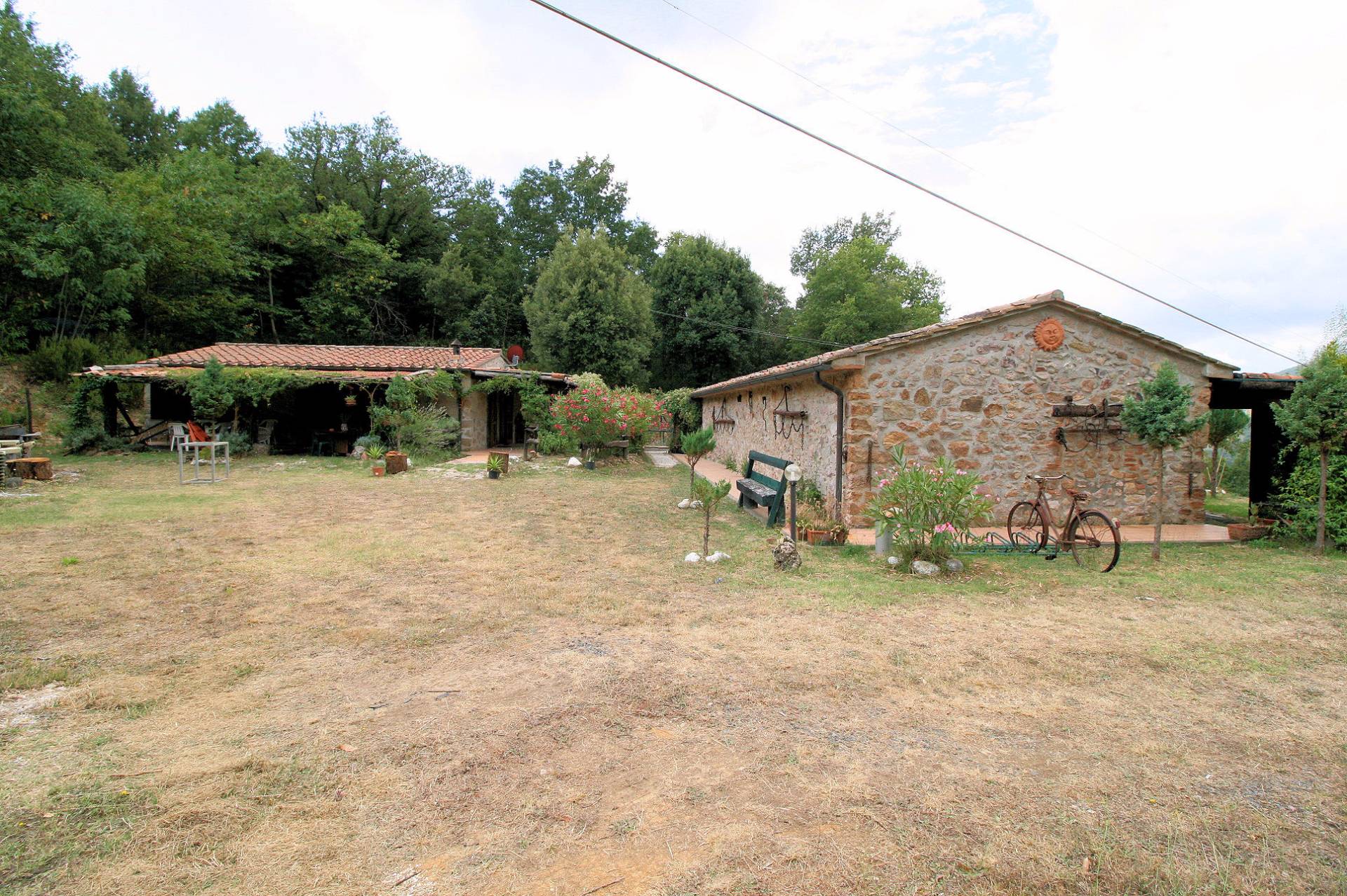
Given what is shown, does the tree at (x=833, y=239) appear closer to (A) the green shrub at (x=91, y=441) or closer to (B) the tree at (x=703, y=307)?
(B) the tree at (x=703, y=307)

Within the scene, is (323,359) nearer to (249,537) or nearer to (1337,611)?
(249,537)

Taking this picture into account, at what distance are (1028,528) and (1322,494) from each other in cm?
359

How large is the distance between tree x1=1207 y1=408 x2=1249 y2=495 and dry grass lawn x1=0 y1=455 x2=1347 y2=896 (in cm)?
627

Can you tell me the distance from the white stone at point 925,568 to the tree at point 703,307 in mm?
23895

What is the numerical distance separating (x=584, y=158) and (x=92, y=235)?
2316cm

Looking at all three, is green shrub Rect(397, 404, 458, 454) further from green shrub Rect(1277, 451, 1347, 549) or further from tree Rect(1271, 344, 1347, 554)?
green shrub Rect(1277, 451, 1347, 549)

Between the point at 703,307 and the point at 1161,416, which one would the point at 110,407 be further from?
the point at 1161,416

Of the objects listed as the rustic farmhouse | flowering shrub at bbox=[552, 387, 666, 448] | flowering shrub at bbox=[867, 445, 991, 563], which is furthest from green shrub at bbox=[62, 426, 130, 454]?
flowering shrub at bbox=[867, 445, 991, 563]

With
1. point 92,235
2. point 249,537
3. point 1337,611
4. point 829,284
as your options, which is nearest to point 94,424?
point 92,235

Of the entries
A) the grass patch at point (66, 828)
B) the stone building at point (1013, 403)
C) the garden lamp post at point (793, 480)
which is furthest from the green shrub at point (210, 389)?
the grass patch at point (66, 828)

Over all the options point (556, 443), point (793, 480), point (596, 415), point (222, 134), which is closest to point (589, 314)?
point (556, 443)

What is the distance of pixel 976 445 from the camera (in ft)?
29.0

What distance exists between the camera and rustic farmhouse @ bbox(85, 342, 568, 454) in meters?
16.7

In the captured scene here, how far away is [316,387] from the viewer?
18.8 meters
